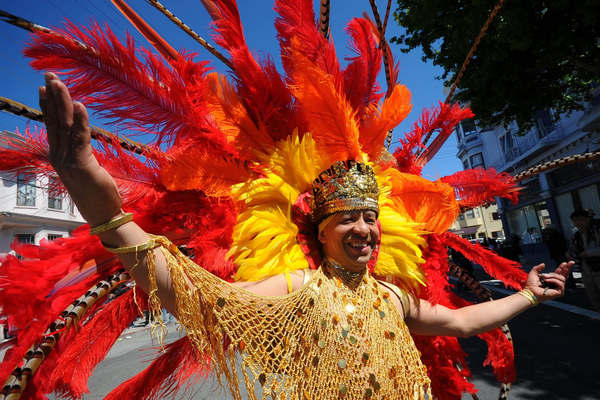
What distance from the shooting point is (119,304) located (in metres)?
1.51

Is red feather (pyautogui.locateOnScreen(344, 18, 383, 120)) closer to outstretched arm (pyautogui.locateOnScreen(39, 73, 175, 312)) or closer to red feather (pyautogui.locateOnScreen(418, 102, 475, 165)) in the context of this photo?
red feather (pyautogui.locateOnScreen(418, 102, 475, 165))

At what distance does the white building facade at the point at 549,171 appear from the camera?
12.8m

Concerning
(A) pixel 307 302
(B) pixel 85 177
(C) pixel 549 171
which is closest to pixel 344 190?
(A) pixel 307 302

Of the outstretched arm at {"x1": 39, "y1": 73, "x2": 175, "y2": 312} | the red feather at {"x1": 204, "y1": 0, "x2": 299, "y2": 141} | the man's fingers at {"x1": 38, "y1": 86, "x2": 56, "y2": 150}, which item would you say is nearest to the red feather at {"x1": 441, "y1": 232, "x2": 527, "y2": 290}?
the red feather at {"x1": 204, "y1": 0, "x2": 299, "y2": 141}

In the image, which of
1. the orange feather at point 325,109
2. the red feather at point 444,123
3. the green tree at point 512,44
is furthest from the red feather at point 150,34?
the green tree at point 512,44

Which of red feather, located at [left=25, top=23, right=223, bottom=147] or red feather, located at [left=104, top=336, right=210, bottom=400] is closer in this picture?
red feather, located at [left=25, top=23, right=223, bottom=147]

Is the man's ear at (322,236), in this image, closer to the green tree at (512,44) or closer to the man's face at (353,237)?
the man's face at (353,237)

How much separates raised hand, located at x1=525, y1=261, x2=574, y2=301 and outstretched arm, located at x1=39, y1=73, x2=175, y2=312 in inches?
80.5

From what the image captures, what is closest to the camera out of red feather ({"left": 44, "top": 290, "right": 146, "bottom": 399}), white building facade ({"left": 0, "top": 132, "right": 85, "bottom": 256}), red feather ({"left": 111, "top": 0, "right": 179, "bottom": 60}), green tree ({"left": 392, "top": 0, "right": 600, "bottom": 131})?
red feather ({"left": 44, "top": 290, "right": 146, "bottom": 399})

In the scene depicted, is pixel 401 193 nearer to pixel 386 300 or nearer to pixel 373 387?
pixel 386 300

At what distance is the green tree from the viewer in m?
5.65

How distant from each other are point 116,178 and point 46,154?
0.26m

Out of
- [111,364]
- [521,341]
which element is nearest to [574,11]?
[521,341]

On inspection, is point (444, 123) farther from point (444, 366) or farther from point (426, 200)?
point (444, 366)
